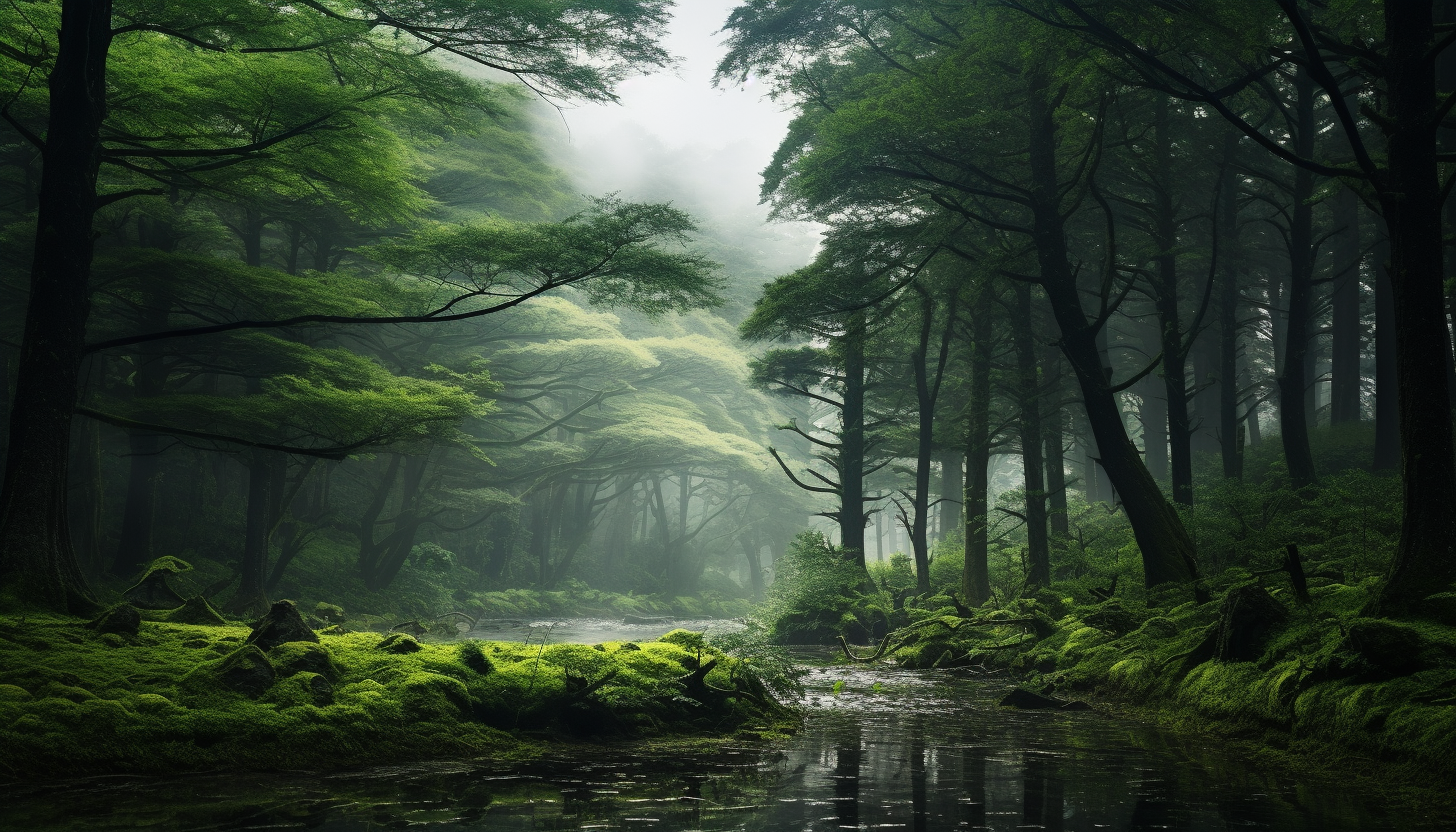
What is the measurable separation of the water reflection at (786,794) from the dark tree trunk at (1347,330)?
1670 centimetres

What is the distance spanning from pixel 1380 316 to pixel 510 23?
57.6 feet

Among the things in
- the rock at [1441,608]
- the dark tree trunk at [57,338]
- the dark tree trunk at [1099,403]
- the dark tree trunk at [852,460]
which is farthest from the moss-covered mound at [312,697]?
the dark tree trunk at [852,460]

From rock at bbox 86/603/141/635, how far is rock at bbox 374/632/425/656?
5.52 feet

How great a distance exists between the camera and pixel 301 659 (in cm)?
606

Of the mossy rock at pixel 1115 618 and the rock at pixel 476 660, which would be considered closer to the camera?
the rock at pixel 476 660

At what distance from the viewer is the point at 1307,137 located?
44.8 ft

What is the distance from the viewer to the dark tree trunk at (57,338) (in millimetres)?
6969

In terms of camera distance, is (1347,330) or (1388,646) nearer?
(1388,646)

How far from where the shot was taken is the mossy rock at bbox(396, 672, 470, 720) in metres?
5.95

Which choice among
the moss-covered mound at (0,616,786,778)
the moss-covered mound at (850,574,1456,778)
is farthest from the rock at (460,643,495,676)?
the moss-covered mound at (850,574,1456,778)

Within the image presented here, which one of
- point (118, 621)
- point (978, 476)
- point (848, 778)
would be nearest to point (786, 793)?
point (848, 778)

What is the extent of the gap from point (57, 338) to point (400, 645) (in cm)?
373

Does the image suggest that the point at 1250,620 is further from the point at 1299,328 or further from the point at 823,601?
the point at 823,601

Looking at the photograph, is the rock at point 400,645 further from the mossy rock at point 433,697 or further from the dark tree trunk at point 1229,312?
the dark tree trunk at point 1229,312
